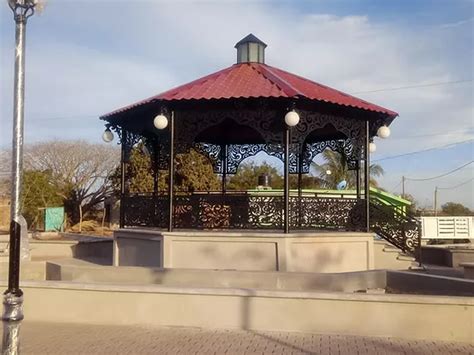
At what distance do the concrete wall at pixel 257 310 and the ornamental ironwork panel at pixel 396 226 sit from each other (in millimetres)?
8452

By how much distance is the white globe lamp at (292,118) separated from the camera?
11336mm

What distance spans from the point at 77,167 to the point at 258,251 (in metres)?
27.8

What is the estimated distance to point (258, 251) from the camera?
11.8m

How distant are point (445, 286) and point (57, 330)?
232 inches

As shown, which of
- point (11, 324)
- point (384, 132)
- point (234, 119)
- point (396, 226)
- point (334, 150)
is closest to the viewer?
point (11, 324)

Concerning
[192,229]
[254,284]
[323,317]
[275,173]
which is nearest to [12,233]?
[323,317]

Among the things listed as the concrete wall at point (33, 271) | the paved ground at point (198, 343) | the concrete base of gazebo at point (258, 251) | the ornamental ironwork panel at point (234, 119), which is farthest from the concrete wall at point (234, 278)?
the ornamental ironwork panel at point (234, 119)

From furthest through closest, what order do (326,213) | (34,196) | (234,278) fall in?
(34,196), (326,213), (234,278)

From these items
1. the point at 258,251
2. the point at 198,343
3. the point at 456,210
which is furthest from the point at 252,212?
the point at 456,210

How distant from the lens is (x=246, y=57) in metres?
14.9

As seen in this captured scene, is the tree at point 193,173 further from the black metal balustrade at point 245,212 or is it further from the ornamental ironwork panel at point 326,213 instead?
the ornamental ironwork panel at point 326,213

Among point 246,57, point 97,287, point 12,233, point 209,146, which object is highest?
point 246,57

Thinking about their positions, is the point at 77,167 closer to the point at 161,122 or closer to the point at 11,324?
the point at 161,122

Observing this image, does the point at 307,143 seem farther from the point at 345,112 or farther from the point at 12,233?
the point at 12,233
